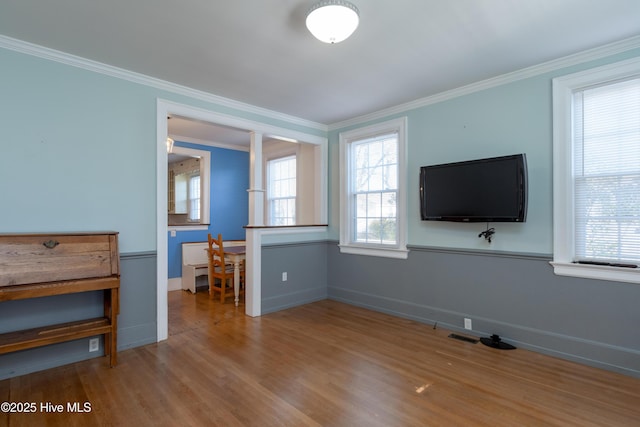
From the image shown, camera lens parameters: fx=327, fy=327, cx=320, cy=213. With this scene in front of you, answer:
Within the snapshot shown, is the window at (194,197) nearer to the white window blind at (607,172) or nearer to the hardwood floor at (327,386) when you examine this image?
the hardwood floor at (327,386)

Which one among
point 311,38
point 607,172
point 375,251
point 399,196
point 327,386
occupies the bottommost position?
point 327,386

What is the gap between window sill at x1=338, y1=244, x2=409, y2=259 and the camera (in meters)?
4.07

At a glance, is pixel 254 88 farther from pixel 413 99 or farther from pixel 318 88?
pixel 413 99

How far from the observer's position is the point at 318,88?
354 cm

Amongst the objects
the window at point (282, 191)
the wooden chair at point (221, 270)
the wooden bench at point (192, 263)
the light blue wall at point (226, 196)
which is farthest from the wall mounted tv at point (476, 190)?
the light blue wall at point (226, 196)

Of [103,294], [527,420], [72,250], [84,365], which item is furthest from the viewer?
[103,294]

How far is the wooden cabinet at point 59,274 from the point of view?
2322 millimetres

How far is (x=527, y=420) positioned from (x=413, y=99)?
128 inches

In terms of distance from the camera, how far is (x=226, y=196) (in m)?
6.41

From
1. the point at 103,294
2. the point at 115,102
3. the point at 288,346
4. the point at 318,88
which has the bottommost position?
the point at 288,346

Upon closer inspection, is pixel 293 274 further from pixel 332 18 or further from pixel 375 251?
pixel 332 18

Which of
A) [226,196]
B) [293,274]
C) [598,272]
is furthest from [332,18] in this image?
[226,196]

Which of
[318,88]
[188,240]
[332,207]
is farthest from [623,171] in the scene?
[188,240]

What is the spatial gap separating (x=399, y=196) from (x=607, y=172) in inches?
77.7
